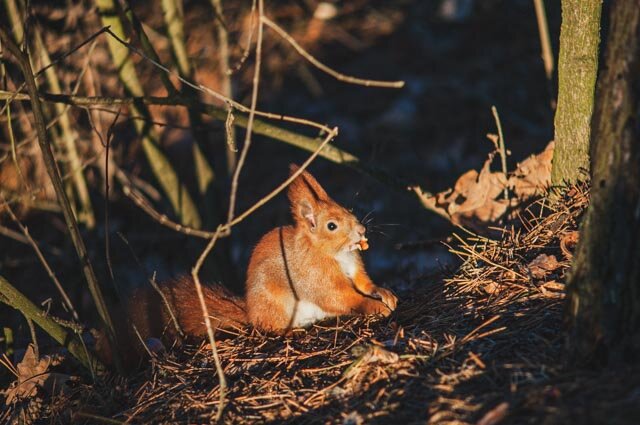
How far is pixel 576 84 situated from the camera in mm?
2961

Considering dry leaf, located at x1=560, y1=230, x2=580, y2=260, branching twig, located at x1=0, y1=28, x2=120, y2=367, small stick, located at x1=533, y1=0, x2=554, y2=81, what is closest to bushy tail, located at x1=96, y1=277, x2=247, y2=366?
branching twig, located at x1=0, y1=28, x2=120, y2=367

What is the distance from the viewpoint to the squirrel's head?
3.26 metres

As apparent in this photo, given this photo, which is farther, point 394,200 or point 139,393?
point 394,200

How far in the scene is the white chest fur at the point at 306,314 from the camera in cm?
329

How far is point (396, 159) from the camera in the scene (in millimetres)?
6703

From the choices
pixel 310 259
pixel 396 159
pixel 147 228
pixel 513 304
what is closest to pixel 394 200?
pixel 396 159

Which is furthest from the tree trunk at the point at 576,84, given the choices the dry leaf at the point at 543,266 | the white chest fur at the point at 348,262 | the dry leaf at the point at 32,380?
the dry leaf at the point at 32,380

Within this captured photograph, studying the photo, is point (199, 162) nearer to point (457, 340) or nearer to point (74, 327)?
point (74, 327)

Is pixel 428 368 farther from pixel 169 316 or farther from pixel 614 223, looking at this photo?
pixel 169 316

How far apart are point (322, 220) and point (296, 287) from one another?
332mm

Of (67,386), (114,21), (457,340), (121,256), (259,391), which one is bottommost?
(121,256)

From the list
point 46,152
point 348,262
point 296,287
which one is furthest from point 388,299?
point 46,152

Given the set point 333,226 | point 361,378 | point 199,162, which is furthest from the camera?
point 199,162

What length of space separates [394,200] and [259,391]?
4.03 meters
